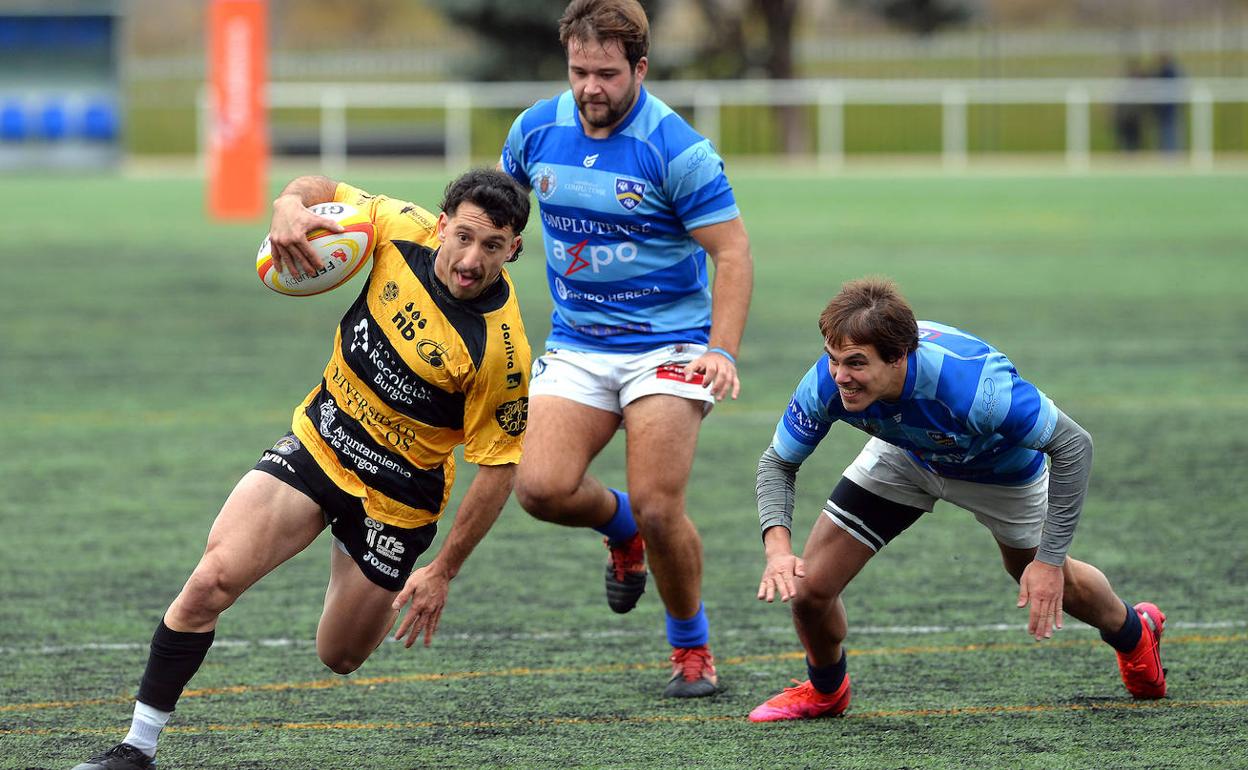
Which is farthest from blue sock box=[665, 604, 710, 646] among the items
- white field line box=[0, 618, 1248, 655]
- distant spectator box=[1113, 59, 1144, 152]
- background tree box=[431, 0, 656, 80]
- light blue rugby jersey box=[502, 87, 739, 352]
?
background tree box=[431, 0, 656, 80]

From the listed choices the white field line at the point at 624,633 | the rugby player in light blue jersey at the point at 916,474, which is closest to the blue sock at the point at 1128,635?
the rugby player in light blue jersey at the point at 916,474

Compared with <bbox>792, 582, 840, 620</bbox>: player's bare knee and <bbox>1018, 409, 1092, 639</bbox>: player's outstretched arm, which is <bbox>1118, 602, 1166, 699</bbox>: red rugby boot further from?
<bbox>792, 582, 840, 620</bbox>: player's bare knee

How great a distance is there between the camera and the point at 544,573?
7773 millimetres

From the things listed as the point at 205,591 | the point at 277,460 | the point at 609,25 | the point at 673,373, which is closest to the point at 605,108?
the point at 609,25

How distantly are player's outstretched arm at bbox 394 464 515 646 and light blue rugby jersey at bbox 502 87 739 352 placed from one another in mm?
1310

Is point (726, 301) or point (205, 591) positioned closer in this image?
point (205, 591)

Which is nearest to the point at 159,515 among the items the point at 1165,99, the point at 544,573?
the point at 544,573

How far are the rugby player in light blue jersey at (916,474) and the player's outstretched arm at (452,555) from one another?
0.76 m

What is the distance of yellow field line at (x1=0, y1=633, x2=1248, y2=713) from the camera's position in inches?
230

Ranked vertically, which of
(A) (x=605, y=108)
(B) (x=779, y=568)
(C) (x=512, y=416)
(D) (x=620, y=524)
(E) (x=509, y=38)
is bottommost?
(D) (x=620, y=524)

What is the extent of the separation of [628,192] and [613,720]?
1753mm

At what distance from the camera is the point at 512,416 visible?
17.0ft

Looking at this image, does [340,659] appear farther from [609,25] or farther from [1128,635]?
[1128,635]

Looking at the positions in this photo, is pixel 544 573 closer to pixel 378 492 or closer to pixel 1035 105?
pixel 378 492
